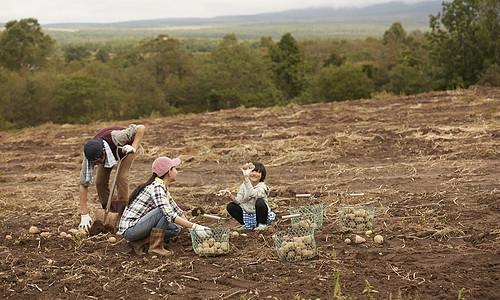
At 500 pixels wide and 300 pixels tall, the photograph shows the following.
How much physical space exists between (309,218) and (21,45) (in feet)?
107

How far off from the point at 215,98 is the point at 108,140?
2655cm

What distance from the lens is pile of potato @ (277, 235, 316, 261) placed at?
14.7ft

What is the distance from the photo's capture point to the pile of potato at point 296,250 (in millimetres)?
4469

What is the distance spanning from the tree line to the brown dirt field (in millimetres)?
12972

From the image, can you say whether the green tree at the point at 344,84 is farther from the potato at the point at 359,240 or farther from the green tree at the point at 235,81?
the potato at the point at 359,240

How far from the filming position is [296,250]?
4.47m

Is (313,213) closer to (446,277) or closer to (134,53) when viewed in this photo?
(446,277)

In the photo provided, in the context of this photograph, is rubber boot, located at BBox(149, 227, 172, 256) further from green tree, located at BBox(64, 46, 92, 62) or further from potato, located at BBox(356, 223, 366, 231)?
green tree, located at BBox(64, 46, 92, 62)

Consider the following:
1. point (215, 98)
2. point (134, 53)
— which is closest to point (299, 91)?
point (215, 98)

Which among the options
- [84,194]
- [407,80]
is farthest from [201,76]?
[84,194]

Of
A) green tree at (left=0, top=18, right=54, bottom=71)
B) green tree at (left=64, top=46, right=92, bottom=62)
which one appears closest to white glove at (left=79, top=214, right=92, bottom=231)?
green tree at (left=0, top=18, right=54, bottom=71)

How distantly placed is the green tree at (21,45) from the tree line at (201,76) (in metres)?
0.06

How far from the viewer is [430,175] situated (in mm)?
7398

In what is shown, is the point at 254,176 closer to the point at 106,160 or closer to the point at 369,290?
the point at 106,160
